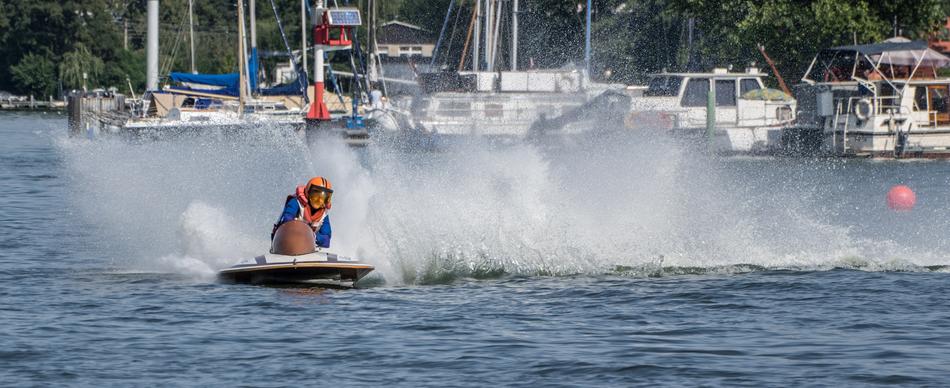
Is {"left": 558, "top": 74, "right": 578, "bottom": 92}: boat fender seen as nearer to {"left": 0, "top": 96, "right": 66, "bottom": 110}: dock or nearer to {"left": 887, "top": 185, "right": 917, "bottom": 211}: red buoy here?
{"left": 887, "top": 185, "right": 917, "bottom": 211}: red buoy

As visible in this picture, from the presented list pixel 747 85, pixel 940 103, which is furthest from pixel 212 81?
pixel 940 103

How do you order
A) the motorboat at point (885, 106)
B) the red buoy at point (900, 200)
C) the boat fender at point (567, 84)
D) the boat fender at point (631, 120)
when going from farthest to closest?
1. the boat fender at point (567, 84)
2. the motorboat at point (885, 106)
3. the boat fender at point (631, 120)
4. the red buoy at point (900, 200)

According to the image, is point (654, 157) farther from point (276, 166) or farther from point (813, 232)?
point (276, 166)

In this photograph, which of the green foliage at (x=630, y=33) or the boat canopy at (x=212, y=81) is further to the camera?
the boat canopy at (x=212, y=81)

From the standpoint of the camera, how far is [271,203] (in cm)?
2884

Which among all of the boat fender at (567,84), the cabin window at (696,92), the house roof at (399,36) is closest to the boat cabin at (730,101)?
the cabin window at (696,92)

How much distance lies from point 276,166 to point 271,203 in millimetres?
10916

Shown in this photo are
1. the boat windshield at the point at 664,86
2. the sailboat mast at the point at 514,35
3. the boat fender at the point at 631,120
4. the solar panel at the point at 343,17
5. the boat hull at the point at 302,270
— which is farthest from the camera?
the boat windshield at the point at 664,86

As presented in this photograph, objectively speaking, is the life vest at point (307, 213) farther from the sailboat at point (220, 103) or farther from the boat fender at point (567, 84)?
the boat fender at point (567, 84)

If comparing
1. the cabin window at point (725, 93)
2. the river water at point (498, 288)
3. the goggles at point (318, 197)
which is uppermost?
the cabin window at point (725, 93)

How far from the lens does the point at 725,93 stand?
47938 millimetres

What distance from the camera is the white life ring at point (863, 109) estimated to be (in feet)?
147

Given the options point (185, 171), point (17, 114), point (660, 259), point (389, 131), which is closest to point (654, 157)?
point (660, 259)

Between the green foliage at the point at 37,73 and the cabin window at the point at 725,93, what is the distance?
2926 inches
